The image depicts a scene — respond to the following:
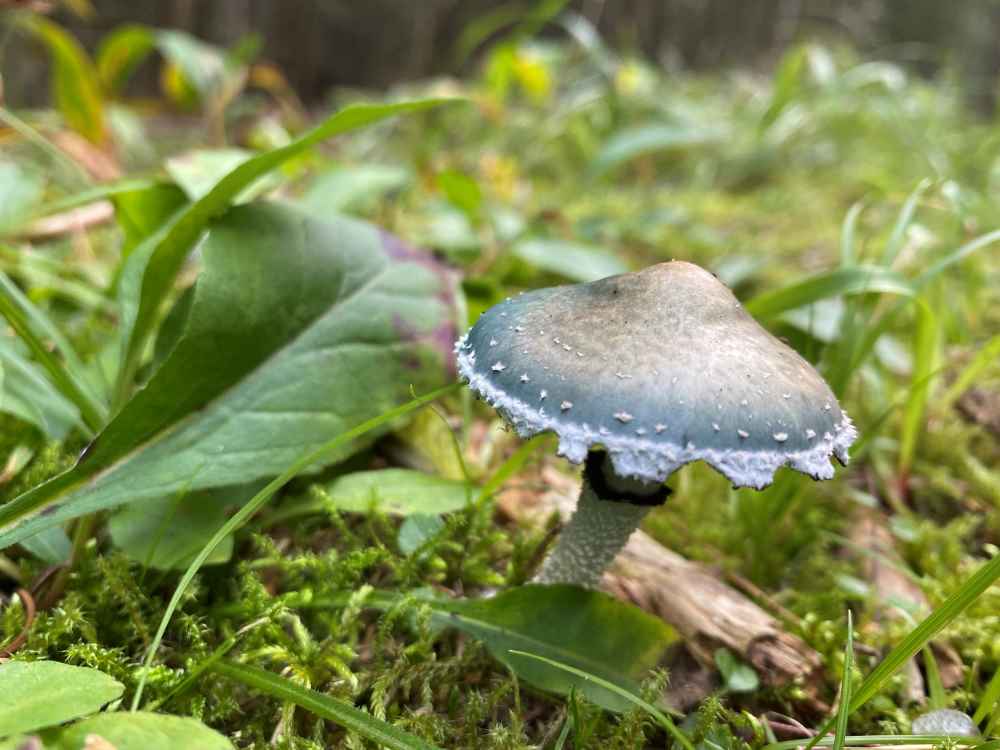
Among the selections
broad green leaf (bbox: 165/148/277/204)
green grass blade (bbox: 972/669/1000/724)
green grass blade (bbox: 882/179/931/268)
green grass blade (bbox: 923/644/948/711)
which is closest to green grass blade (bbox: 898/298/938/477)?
green grass blade (bbox: 882/179/931/268)


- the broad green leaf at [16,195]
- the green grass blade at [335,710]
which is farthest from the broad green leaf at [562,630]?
the broad green leaf at [16,195]

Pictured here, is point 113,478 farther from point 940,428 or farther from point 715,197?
point 715,197

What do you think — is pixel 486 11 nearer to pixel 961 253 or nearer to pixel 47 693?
pixel 961 253

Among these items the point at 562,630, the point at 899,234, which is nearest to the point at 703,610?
the point at 562,630

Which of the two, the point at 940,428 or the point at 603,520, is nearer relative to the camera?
the point at 603,520

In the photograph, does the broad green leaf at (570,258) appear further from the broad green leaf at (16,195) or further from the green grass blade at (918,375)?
the broad green leaf at (16,195)

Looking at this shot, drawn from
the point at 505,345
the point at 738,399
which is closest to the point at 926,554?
the point at 738,399

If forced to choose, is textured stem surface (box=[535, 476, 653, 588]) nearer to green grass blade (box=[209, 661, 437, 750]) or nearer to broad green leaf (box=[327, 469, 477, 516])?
broad green leaf (box=[327, 469, 477, 516])
